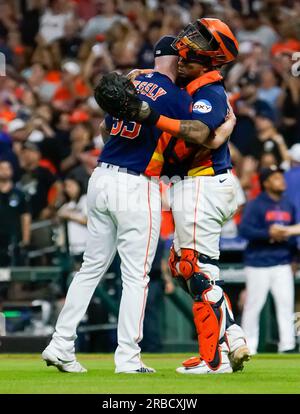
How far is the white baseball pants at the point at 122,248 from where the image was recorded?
8.26 meters

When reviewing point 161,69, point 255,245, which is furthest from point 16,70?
point 161,69

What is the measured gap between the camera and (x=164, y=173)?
863 centimetres

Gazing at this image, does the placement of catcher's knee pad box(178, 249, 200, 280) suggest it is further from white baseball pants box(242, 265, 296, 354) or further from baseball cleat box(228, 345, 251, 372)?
white baseball pants box(242, 265, 296, 354)

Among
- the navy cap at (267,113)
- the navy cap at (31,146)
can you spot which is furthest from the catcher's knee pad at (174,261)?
the navy cap at (31,146)

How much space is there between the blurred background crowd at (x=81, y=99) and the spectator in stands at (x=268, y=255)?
774 mm

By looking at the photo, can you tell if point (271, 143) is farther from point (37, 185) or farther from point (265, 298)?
point (37, 185)

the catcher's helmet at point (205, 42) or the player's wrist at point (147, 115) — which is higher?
the catcher's helmet at point (205, 42)

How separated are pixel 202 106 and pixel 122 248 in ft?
3.70

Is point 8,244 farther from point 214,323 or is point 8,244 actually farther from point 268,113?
point 214,323

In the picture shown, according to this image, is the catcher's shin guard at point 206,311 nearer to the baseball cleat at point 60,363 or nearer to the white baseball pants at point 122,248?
the white baseball pants at point 122,248

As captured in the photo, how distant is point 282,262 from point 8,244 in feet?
11.3

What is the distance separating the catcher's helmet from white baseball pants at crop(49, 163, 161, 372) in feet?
3.12

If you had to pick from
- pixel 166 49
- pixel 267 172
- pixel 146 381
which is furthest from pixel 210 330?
pixel 267 172

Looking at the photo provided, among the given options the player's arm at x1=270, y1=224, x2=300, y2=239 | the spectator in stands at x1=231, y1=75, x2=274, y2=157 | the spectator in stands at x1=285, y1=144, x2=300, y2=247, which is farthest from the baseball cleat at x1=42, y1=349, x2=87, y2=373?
the spectator in stands at x1=231, y1=75, x2=274, y2=157
